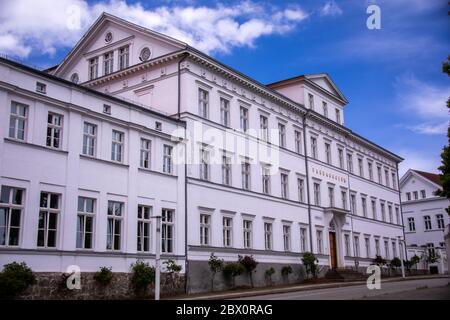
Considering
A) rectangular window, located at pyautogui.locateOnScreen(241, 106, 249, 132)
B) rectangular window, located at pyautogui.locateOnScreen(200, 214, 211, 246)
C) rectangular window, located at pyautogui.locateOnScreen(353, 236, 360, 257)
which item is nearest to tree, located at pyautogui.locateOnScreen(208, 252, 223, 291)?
rectangular window, located at pyautogui.locateOnScreen(200, 214, 211, 246)

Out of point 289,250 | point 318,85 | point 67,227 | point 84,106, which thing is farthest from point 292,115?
point 67,227

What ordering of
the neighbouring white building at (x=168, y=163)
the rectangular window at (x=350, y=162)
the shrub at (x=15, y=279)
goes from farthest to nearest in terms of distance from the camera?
the rectangular window at (x=350, y=162) → the neighbouring white building at (x=168, y=163) → the shrub at (x=15, y=279)

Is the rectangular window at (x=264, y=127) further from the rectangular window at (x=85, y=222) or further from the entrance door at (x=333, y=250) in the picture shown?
the rectangular window at (x=85, y=222)

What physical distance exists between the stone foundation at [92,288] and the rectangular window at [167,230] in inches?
56.6

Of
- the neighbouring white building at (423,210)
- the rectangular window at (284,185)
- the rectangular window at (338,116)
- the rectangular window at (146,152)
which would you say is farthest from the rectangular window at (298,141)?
the neighbouring white building at (423,210)

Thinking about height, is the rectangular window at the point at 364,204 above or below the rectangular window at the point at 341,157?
below

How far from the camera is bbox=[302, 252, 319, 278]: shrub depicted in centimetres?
3712

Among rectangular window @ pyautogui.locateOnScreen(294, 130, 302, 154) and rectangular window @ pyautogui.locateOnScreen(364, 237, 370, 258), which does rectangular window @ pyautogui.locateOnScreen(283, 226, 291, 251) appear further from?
rectangular window @ pyautogui.locateOnScreen(364, 237, 370, 258)

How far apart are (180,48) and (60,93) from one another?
31.1 feet

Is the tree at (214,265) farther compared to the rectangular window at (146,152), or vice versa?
the tree at (214,265)

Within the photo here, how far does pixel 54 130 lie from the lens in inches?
869

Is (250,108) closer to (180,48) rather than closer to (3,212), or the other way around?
(180,48)

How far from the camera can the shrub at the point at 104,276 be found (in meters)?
22.3

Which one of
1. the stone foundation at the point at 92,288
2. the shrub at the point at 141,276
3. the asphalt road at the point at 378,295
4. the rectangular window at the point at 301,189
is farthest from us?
the rectangular window at the point at 301,189
